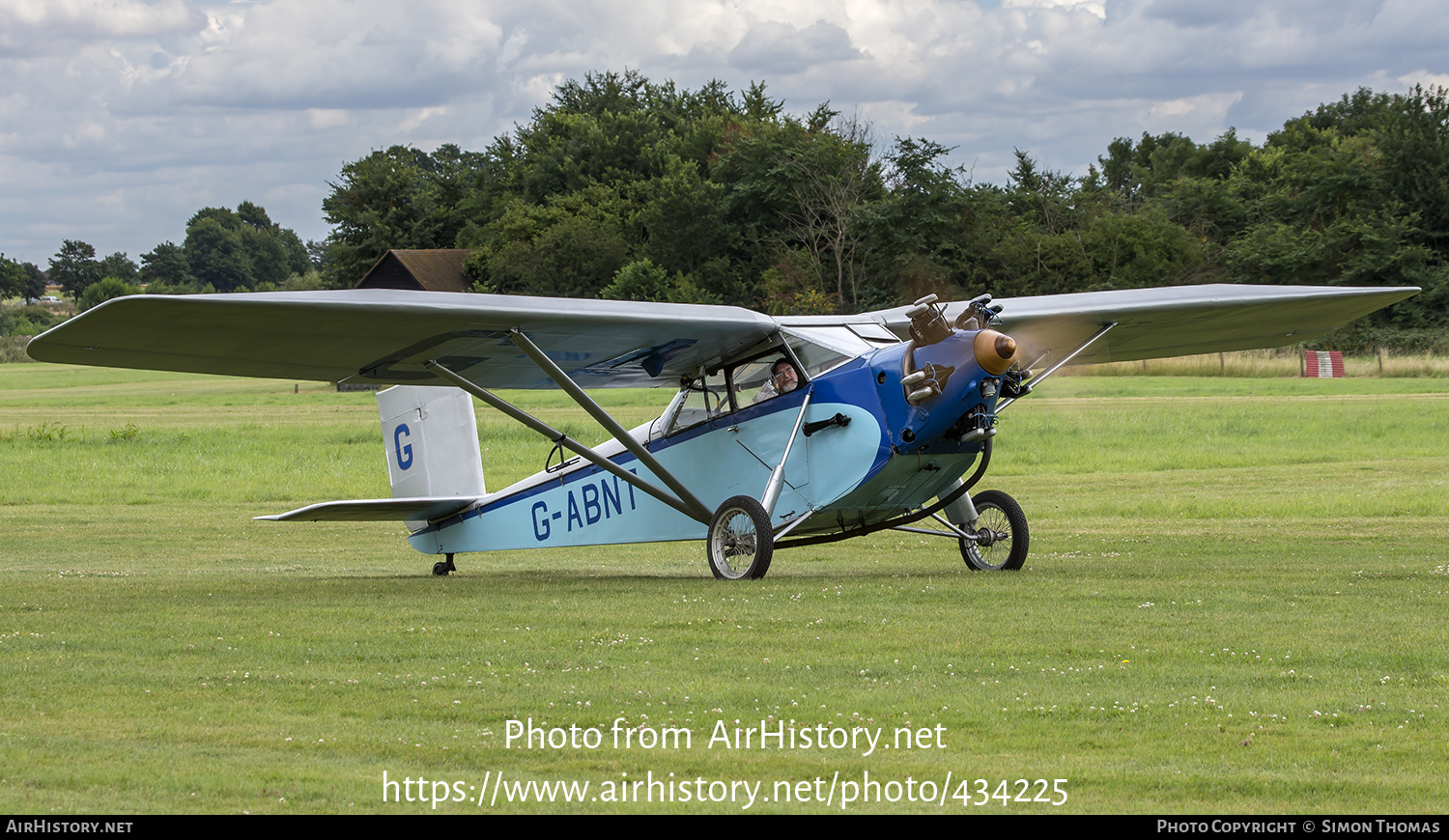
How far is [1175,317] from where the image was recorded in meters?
14.3

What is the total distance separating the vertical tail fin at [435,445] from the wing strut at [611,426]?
2679 millimetres

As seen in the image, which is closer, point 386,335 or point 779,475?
point 386,335

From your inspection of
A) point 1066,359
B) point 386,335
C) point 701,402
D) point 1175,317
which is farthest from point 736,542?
point 1175,317

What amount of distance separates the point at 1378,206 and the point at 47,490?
62354 millimetres

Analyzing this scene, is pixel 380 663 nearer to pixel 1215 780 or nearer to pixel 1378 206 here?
pixel 1215 780

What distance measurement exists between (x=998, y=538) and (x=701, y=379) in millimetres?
3235

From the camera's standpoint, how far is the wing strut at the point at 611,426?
1179cm

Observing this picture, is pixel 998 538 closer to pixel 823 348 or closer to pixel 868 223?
pixel 823 348

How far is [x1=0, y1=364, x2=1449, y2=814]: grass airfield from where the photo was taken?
528 cm

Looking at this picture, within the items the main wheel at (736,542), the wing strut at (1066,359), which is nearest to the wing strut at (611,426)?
the main wheel at (736,542)

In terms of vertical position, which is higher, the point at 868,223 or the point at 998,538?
the point at 868,223

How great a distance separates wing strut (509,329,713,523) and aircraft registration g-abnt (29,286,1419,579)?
0.03 m

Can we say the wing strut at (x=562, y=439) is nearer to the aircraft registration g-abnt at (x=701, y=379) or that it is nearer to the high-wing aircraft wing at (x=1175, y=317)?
the aircraft registration g-abnt at (x=701, y=379)

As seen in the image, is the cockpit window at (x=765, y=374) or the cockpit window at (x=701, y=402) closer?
the cockpit window at (x=765, y=374)
